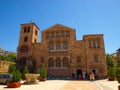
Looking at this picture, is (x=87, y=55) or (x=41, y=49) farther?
(x=41, y=49)

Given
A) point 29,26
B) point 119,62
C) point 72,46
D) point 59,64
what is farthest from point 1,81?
point 29,26

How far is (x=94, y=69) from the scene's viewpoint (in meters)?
35.2

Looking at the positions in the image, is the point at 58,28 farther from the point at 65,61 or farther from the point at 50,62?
the point at 50,62

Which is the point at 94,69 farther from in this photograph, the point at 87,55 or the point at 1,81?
the point at 1,81

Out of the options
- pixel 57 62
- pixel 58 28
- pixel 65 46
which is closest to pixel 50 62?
pixel 57 62

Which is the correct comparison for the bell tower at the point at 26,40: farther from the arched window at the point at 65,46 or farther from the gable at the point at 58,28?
the arched window at the point at 65,46

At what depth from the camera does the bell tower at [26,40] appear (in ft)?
130

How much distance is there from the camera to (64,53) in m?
37.2

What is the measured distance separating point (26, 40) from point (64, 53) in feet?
42.3

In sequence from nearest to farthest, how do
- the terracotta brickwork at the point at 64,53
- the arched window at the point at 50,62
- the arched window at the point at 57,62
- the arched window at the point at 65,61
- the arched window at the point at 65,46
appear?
the terracotta brickwork at the point at 64,53
the arched window at the point at 65,61
the arched window at the point at 57,62
the arched window at the point at 50,62
the arched window at the point at 65,46

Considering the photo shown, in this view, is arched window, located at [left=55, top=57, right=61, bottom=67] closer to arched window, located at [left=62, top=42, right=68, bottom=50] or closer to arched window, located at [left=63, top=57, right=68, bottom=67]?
arched window, located at [left=63, top=57, right=68, bottom=67]

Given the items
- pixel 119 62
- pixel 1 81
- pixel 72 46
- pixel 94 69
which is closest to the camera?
pixel 119 62

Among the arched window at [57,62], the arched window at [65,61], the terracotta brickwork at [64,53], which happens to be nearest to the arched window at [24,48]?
the terracotta brickwork at [64,53]

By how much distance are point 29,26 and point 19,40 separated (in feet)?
17.5
